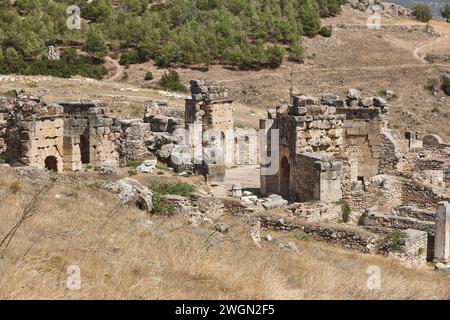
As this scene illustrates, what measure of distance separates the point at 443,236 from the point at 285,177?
5.25 meters

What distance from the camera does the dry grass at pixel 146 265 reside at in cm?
686

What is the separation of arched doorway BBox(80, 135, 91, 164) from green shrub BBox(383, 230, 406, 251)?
1086 cm

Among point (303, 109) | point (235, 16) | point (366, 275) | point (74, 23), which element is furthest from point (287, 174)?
point (235, 16)

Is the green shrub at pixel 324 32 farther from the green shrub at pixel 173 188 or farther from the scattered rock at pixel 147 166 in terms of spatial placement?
the green shrub at pixel 173 188

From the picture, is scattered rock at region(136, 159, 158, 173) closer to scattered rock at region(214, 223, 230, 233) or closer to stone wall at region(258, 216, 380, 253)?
stone wall at region(258, 216, 380, 253)

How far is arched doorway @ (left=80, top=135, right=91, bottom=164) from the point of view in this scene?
21.9m

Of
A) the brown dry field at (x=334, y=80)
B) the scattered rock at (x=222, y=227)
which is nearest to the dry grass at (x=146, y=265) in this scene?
the scattered rock at (x=222, y=227)

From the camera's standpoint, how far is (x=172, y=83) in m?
47.7

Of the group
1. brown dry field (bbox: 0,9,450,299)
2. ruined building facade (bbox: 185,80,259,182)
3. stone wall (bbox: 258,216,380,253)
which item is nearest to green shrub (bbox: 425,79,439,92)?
ruined building facade (bbox: 185,80,259,182)

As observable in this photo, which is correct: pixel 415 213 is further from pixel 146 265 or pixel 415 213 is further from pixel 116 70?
pixel 116 70

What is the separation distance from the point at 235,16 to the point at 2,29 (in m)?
23.2

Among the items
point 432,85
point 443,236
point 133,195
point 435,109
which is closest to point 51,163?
point 133,195

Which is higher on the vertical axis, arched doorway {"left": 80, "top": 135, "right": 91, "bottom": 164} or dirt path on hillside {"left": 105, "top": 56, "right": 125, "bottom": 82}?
dirt path on hillside {"left": 105, "top": 56, "right": 125, "bottom": 82}
